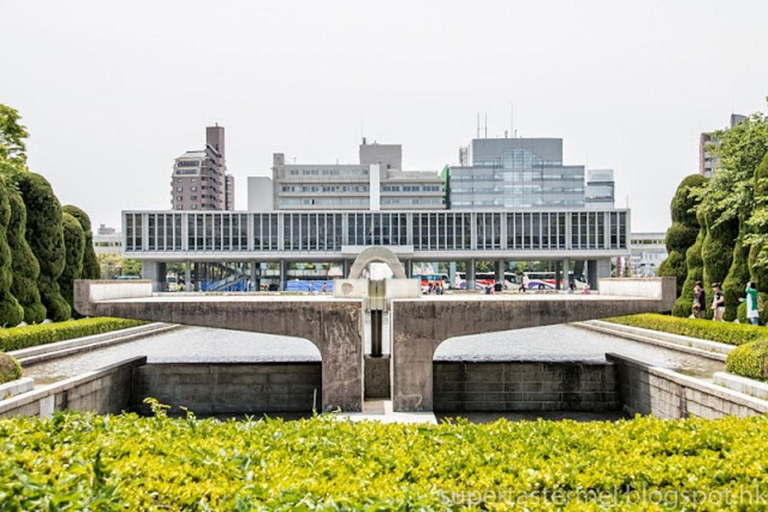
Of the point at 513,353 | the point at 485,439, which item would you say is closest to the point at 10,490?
the point at 485,439

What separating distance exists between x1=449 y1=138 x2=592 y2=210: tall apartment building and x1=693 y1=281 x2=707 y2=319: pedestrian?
89.2m

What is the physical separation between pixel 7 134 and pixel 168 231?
44030mm

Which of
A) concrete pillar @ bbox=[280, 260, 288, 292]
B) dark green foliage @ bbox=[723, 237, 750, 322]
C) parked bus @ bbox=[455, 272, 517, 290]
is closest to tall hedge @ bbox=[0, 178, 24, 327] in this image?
dark green foliage @ bbox=[723, 237, 750, 322]

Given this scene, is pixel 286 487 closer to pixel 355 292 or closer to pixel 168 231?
pixel 355 292

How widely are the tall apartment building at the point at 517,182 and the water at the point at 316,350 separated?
81022 mm

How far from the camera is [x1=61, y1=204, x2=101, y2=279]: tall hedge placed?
1314 inches

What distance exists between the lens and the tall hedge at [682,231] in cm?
3127

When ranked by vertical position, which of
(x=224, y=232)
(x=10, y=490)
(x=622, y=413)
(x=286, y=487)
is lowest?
(x=622, y=413)

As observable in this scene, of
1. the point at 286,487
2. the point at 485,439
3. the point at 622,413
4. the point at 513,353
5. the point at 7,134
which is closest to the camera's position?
the point at 286,487

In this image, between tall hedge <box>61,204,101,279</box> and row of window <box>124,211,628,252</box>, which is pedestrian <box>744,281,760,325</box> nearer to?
tall hedge <box>61,204,101,279</box>

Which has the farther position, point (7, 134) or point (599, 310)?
point (7, 134)

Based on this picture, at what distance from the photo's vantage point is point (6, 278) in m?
23.2

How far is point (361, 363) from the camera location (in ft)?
55.4

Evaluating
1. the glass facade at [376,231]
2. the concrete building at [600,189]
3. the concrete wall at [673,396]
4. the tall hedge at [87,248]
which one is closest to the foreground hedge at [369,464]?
the concrete wall at [673,396]
